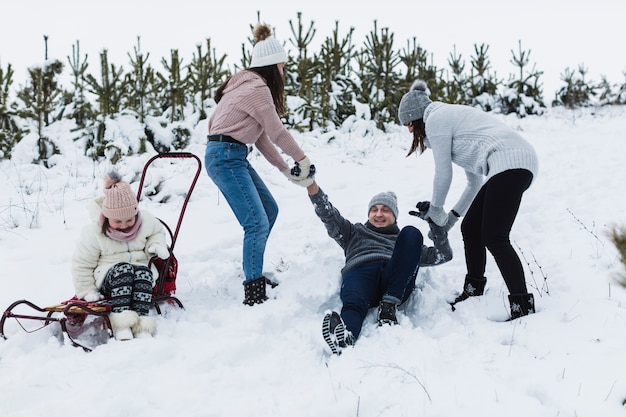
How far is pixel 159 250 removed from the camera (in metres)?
3.66

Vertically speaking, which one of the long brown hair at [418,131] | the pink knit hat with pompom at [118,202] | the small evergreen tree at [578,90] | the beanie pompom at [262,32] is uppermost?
the beanie pompom at [262,32]

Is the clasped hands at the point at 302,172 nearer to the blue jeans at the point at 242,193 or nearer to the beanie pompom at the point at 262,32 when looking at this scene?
the blue jeans at the point at 242,193

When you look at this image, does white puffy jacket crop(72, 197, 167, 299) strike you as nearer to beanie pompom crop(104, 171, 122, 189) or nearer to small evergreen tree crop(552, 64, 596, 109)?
beanie pompom crop(104, 171, 122, 189)

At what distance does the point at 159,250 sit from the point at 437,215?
212 cm

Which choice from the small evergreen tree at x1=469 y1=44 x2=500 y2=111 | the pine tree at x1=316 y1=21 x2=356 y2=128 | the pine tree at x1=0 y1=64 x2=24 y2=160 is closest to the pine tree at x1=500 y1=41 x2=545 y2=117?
the small evergreen tree at x1=469 y1=44 x2=500 y2=111

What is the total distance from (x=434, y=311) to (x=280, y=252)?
6.23 ft

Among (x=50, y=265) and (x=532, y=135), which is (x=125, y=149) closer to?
(x=50, y=265)

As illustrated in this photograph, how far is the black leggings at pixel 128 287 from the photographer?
11.2 ft

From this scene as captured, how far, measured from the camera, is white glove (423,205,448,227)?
3.78 m

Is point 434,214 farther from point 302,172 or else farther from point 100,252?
point 100,252

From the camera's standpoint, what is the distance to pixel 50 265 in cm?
462

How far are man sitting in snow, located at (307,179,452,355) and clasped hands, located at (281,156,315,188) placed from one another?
1.2 inches

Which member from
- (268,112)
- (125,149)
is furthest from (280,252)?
(125,149)

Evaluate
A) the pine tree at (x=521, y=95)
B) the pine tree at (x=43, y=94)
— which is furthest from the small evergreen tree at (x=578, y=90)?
the pine tree at (x=43, y=94)
